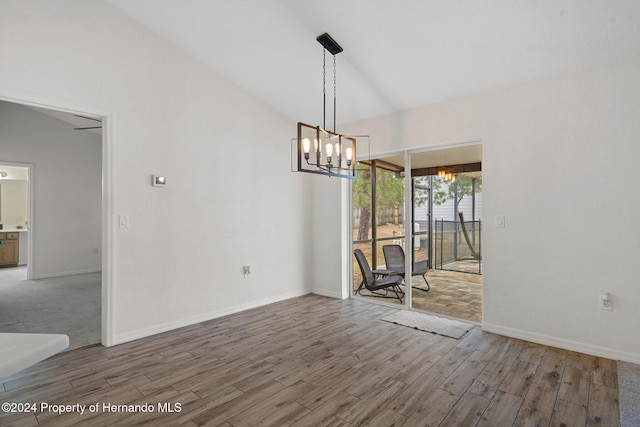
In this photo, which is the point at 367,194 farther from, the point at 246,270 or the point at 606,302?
the point at 606,302

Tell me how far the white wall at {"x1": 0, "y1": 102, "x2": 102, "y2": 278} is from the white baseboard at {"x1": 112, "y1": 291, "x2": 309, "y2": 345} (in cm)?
483

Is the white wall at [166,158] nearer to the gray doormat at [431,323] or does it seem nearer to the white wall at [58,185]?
the gray doormat at [431,323]

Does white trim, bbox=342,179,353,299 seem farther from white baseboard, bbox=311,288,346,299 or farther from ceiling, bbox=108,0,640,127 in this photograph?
ceiling, bbox=108,0,640,127

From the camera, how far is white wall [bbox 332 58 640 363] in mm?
2840

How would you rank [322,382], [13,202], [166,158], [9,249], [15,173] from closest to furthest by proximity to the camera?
[322,382]
[166,158]
[9,249]
[15,173]
[13,202]

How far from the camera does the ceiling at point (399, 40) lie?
253 cm

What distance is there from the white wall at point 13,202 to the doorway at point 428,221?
9.25m

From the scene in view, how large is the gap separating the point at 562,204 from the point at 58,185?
28.3ft

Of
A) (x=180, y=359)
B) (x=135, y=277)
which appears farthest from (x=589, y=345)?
(x=135, y=277)

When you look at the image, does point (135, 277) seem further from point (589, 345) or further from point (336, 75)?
A: point (589, 345)

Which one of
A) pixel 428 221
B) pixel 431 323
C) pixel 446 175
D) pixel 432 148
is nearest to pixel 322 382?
pixel 431 323

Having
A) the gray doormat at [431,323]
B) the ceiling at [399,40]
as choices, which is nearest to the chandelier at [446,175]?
the ceiling at [399,40]

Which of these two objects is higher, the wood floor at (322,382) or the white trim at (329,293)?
the white trim at (329,293)

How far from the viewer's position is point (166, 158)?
360cm
